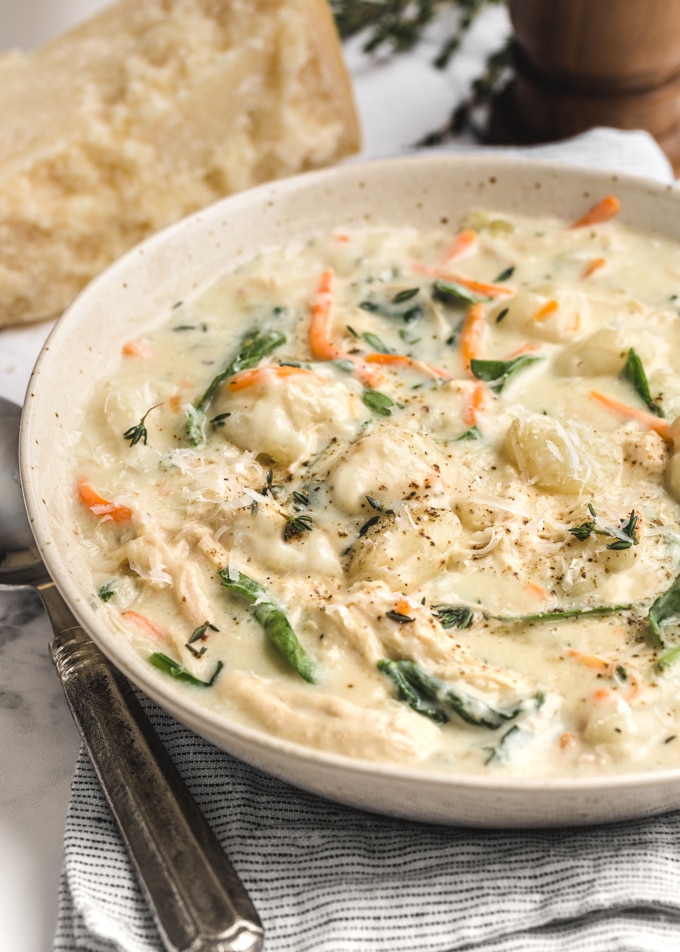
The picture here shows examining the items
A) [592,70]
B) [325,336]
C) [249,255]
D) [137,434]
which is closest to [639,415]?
[325,336]

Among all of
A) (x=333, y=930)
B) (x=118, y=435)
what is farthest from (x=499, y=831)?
(x=118, y=435)

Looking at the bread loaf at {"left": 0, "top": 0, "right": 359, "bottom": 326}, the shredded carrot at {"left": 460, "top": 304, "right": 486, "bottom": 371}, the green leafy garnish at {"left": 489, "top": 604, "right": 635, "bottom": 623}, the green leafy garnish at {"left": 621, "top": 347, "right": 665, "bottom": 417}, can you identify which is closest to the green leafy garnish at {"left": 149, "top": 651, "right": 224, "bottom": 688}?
the green leafy garnish at {"left": 489, "top": 604, "right": 635, "bottom": 623}

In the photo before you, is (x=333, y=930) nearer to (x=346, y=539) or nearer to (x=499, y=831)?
(x=499, y=831)

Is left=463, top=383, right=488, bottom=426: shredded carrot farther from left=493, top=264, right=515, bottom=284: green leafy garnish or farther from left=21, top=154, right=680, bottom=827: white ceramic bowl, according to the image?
left=21, top=154, right=680, bottom=827: white ceramic bowl

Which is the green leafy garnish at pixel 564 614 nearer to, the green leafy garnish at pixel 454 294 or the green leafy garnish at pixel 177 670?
the green leafy garnish at pixel 177 670

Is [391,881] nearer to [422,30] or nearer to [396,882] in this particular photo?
[396,882]

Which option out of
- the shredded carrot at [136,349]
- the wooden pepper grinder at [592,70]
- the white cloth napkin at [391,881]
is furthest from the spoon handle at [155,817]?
the wooden pepper grinder at [592,70]
